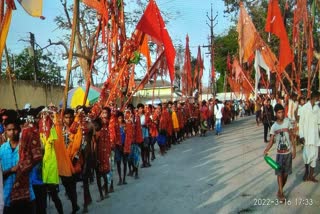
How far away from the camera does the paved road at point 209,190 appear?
729 centimetres

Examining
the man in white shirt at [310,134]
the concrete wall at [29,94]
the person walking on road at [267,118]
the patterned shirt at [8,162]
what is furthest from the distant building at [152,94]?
the patterned shirt at [8,162]

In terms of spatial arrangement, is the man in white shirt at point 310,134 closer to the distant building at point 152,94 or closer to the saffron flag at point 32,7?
the saffron flag at point 32,7

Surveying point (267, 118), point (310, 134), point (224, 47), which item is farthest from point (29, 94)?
point (224, 47)

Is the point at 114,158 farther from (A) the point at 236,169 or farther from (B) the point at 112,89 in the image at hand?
(A) the point at 236,169

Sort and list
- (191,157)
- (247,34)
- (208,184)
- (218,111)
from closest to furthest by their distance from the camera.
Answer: (208,184) → (191,157) → (247,34) → (218,111)

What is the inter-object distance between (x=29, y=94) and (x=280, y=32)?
1178cm

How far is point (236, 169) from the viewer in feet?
35.3

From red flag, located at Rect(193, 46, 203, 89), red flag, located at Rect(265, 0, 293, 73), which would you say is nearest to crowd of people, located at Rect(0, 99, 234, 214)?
red flag, located at Rect(265, 0, 293, 73)

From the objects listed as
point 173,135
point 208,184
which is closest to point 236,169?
point 208,184

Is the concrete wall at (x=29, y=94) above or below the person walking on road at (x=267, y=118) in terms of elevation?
above

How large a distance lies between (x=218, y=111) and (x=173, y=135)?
389 cm

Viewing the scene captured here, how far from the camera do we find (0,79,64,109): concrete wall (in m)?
17.5

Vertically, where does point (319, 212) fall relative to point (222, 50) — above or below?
below

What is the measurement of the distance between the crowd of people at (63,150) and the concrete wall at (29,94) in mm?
6475
